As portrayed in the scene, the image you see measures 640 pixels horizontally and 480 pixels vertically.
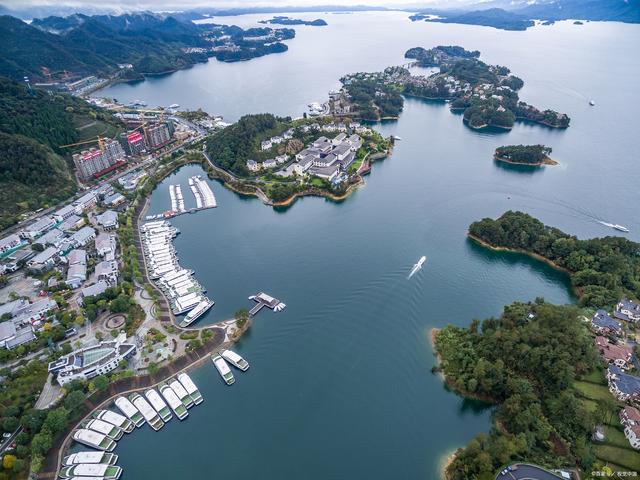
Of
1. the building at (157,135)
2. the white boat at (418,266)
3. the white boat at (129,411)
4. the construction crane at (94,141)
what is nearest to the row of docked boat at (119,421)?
the white boat at (129,411)

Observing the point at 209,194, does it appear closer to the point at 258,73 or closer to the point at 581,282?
the point at 581,282

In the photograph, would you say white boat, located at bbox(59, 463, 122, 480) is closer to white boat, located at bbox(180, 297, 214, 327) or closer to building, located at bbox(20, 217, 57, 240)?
white boat, located at bbox(180, 297, 214, 327)

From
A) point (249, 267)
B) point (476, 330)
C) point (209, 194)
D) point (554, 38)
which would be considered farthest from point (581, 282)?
point (554, 38)

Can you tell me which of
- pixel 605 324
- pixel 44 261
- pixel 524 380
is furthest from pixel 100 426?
pixel 605 324

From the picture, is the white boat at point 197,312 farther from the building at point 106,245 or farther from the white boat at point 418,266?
the white boat at point 418,266

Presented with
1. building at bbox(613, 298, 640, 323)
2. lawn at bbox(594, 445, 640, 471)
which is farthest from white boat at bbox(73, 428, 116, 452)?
building at bbox(613, 298, 640, 323)

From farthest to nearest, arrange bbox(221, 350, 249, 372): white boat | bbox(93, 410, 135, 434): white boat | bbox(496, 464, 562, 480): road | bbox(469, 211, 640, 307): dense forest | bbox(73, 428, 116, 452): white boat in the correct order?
bbox(469, 211, 640, 307): dense forest, bbox(221, 350, 249, 372): white boat, bbox(93, 410, 135, 434): white boat, bbox(73, 428, 116, 452): white boat, bbox(496, 464, 562, 480): road
